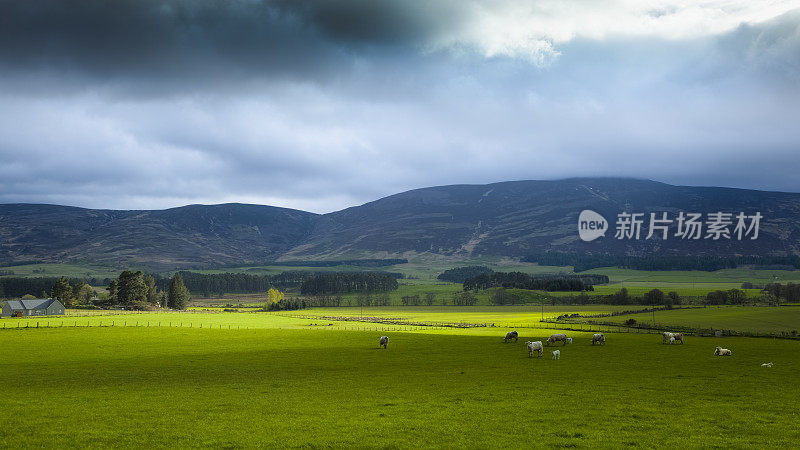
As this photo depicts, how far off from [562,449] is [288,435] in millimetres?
11250

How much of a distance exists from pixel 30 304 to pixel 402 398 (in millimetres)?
151796

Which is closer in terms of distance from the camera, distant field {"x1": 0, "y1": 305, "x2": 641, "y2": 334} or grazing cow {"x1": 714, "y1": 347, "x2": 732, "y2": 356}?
grazing cow {"x1": 714, "y1": 347, "x2": 732, "y2": 356}

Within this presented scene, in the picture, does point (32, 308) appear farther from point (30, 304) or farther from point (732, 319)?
point (732, 319)

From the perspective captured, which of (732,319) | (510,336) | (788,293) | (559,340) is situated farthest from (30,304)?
(788,293)

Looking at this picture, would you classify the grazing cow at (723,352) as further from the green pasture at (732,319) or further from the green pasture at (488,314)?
the green pasture at (488,314)

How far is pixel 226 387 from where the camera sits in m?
35.6

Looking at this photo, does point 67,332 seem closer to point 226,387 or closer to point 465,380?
point 226,387

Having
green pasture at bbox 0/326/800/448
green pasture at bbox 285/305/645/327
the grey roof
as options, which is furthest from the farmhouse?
green pasture at bbox 0/326/800/448

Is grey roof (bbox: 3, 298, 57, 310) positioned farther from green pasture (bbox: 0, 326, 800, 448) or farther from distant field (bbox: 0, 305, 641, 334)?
green pasture (bbox: 0, 326, 800, 448)

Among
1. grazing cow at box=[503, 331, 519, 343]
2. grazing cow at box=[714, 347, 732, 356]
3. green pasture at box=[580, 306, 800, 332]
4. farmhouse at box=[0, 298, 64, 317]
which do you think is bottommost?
farmhouse at box=[0, 298, 64, 317]

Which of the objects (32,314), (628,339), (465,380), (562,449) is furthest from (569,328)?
(32,314)

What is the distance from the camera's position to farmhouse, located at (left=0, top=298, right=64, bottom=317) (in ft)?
460

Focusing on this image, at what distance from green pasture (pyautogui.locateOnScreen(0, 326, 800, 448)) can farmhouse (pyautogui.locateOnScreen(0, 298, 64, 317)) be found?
10253 centimetres

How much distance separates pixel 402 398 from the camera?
3045 centimetres
